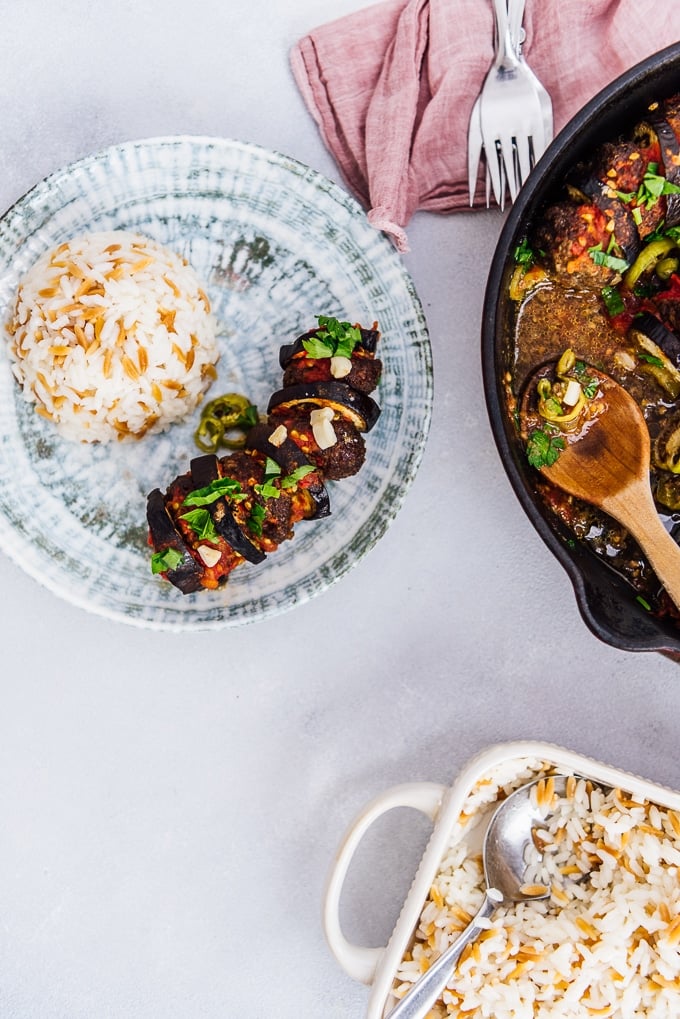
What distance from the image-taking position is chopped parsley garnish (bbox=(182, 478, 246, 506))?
212 centimetres

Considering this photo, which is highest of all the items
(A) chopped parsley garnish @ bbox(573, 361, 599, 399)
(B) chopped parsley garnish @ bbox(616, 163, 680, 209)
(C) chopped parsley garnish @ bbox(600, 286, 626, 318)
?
(B) chopped parsley garnish @ bbox(616, 163, 680, 209)

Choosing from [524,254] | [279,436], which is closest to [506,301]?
[524,254]

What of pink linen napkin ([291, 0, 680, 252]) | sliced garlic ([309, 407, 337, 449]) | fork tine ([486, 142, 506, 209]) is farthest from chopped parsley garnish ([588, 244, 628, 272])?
sliced garlic ([309, 407, 337, 449])

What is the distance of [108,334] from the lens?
217 cm

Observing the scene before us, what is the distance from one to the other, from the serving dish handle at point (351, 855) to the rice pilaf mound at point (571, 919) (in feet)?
0.35

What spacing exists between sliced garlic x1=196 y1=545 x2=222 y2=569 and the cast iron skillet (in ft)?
2.38

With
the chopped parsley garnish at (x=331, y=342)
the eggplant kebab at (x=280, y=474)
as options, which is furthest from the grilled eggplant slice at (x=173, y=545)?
the chopped parsley garnish at (x=331, y=342)

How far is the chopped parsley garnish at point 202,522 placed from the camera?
211 centimetres

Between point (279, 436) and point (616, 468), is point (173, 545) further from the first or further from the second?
point (616, 468)

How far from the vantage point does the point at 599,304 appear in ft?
7.39

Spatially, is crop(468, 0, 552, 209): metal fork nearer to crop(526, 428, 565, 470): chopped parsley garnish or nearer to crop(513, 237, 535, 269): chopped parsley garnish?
crop(513, 237, 535, 269): chopped parsley garnish

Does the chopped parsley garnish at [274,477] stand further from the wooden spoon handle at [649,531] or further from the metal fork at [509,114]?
the metal fork at [509,114]

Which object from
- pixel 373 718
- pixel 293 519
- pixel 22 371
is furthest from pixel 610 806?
pixel 22 371

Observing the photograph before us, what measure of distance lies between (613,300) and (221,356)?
105 cm
